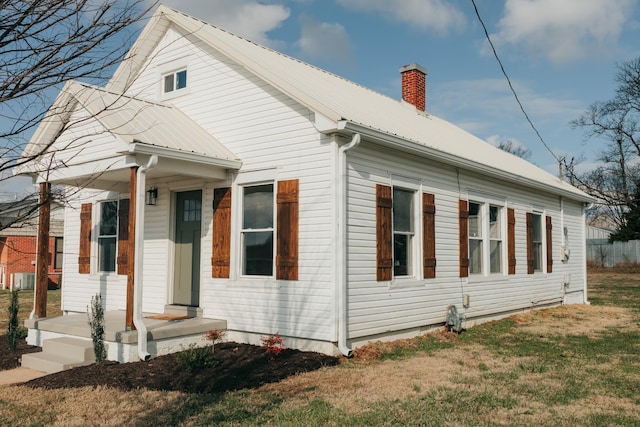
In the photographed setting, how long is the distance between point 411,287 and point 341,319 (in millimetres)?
2105

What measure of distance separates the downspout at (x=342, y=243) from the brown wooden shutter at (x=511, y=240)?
6.17 meters

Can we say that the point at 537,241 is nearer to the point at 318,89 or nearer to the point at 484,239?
the point at 484,239

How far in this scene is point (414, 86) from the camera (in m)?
16.3

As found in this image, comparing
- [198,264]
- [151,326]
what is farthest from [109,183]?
[151,326]

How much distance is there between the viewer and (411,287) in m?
10.0

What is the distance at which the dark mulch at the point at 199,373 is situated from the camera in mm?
6910

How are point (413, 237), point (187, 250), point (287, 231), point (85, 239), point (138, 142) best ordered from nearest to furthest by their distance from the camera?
1. point (138, 142)
2. point (287, 231)
3. point (413, 237)
4. point (187, 250)
5. point (85, 239)

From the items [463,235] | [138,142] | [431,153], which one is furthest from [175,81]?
[463,235]

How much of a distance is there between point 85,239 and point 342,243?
20.4ft

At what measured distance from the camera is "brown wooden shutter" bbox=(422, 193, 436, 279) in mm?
10367

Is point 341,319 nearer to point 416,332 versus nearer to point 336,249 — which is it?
point 336,249

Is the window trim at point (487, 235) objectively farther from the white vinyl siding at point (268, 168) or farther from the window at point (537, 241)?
the white vinyl siding at point (268, 168)

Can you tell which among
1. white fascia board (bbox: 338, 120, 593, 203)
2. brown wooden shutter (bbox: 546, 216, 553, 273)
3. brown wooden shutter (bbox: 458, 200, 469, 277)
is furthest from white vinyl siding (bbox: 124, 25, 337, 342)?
brown wooden shutter (bbox: 546, 216, 553, 273)

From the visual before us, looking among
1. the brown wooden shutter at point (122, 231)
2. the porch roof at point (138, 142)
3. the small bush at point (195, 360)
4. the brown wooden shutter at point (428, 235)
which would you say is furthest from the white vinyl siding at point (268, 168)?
the brown wooden shutter at point (428, 235)
